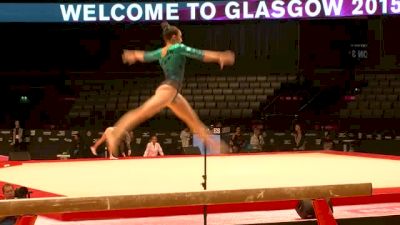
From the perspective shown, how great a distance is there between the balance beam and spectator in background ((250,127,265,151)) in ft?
31.7

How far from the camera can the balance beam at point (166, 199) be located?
428cm

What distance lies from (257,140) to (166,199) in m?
10.4

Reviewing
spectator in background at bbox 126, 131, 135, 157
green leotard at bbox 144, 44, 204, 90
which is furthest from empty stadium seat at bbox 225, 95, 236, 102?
green leotard at bbox 144, 44, 204, 90

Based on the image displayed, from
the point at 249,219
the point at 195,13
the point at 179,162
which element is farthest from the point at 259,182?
the point at 195,13

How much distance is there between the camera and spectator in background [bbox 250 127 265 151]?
1471 centimetres

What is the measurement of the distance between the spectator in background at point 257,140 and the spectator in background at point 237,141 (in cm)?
25

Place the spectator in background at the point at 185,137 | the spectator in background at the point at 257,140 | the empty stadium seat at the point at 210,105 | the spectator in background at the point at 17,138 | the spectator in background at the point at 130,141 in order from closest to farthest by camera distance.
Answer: the spectator in background at the point at 130,141, the spectator in background at the point at 257,140, the spectator in background at the point at 185,137, the spectator in background at the point at 17,138, the empty stadium seat at the point at 210,105

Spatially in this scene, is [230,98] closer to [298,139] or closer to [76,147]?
[298,139]

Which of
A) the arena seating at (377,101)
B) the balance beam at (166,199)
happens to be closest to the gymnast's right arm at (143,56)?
the balance beam at (166,199)

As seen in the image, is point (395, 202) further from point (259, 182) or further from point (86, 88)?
point (86, 88)

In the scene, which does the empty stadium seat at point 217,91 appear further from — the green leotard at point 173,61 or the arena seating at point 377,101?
the green leotard at point 173,61

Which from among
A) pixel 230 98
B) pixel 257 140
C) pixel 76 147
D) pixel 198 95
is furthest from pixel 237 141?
pixel 76 147

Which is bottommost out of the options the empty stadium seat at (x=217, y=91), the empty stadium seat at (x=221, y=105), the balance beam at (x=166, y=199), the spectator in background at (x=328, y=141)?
the spectator in background at (x=328, y=141)

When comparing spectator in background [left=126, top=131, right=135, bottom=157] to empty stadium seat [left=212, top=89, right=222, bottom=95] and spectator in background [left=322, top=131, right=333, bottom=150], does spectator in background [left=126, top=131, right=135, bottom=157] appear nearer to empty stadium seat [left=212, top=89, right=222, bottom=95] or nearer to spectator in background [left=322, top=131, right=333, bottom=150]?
empty stadium seat [left=212, top=89, right=222, bottom=95]
